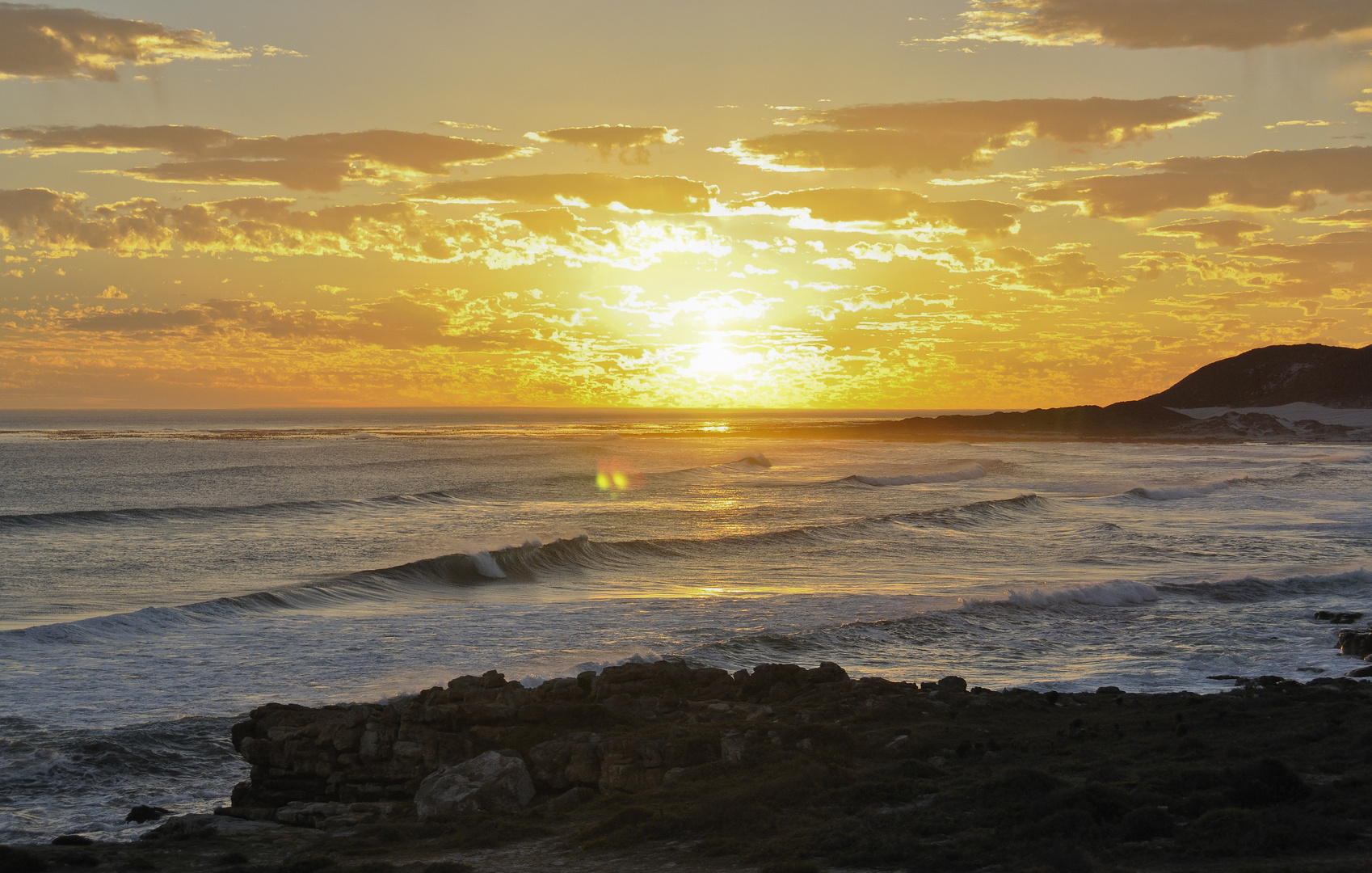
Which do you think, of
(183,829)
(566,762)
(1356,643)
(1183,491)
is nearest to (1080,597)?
(1356,643)

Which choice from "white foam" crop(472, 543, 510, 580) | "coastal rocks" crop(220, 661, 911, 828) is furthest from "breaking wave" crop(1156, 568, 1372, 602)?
"white foam" crop(472, 543, 510, 580)

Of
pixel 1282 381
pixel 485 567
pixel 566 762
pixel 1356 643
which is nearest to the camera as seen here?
pixel 566 762

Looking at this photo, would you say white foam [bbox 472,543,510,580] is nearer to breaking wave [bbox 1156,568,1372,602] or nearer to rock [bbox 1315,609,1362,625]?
breaking wave [bbox 1156,568,1372,602]

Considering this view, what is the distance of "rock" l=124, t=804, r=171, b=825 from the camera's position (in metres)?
13.3

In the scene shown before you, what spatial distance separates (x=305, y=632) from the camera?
24.3 m

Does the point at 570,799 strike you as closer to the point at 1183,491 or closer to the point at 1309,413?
the point at 1183,491

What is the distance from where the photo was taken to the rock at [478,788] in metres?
12.9

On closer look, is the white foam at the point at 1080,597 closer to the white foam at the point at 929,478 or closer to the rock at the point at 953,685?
the rock at the point at 953,685

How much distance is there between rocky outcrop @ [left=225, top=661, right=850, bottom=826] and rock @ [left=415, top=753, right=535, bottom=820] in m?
0.18

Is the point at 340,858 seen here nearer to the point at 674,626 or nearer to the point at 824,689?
the point at 824,689

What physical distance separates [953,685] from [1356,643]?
1002 cm

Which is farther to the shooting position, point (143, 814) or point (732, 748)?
point (732, 748)

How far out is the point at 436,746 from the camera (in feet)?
46.5

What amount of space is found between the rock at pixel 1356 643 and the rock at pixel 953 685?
936cm
